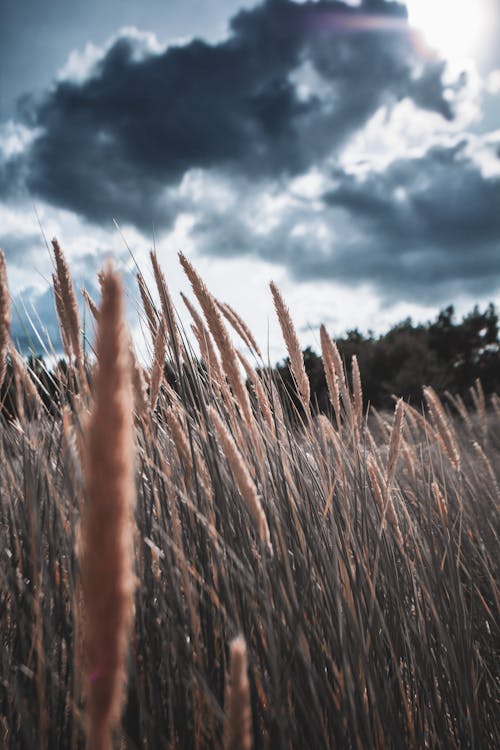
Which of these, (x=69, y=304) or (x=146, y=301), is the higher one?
(x=146, y=301)

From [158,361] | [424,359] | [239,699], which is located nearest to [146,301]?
[158,361]

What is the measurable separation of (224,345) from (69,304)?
40 centimetres

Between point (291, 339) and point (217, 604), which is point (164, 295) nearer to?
point (291, 339)

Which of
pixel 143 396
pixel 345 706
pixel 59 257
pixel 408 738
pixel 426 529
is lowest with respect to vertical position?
pixel 408 738

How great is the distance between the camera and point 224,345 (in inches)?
51.9

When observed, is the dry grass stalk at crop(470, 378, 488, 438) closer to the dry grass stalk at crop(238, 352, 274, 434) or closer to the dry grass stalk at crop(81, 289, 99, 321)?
the dry grass stalk at crop(238, 352, 274, 434)

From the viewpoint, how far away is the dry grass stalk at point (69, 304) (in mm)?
1270

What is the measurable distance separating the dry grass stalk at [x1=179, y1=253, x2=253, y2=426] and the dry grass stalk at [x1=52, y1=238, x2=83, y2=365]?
319mm

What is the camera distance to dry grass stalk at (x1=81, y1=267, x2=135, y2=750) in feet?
1.32

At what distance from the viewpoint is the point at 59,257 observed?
133 centimetres

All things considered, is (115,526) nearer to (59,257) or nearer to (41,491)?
(59,257)

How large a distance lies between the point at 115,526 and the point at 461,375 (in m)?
19.6

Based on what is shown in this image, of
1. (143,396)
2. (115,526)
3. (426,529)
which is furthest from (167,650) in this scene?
(426,529)

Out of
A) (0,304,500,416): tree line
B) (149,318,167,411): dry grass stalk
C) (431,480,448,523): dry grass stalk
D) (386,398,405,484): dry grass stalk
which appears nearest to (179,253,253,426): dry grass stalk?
(149,318,167,411): dry grass stalk
